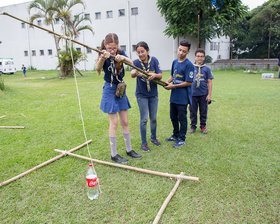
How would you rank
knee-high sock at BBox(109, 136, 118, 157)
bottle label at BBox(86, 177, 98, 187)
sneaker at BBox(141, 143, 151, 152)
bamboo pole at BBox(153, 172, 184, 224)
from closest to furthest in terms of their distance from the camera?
bamboo pole at BBox(153, 172, 184, 224) < bottle label at BBox(86, 177, 98, 187) < knee-high sock at BBox(109, 136, 118, 157) < sneaker at BBox(141, 143, 151, 152)

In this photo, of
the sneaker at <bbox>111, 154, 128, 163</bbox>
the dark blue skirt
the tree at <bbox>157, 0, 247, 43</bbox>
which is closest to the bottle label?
the sneaker at <bbox>111, 154, 128, 163</bbox>

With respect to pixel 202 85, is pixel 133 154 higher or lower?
lower

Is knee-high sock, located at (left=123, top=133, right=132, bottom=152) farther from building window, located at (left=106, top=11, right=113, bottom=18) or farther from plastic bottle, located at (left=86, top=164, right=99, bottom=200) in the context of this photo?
building window, located at (left=106, top=11, right=113, bottom=18)

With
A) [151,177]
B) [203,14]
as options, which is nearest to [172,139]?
[151,177]

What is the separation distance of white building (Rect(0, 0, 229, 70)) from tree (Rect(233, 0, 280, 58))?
10.4ft

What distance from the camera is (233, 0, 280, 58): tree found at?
85.0 feet

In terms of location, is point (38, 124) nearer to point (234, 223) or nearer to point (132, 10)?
point (234, 223)

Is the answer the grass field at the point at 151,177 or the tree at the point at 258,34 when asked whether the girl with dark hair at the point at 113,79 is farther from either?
the tree at the point at 258,34

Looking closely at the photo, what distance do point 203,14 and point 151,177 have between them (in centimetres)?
2062

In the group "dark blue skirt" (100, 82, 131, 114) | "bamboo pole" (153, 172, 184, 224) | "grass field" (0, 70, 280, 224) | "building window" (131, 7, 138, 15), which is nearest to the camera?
"bamboo pole" (153, 172, 184, 224)

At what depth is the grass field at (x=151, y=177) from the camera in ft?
7.50

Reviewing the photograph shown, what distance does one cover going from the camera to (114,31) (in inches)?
1017

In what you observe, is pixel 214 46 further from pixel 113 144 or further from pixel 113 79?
pixel 113 144

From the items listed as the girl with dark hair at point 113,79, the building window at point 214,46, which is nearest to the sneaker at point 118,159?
the girl with dark hair at point 113,79
